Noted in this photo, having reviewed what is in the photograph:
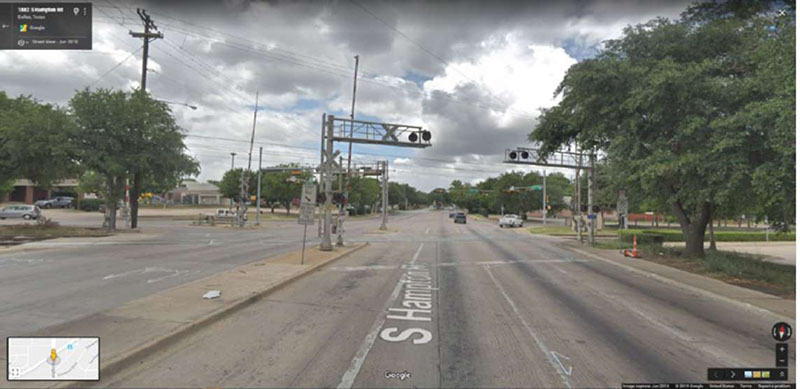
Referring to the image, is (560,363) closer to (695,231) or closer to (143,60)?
(695,231)

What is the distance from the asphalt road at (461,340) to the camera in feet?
15.2

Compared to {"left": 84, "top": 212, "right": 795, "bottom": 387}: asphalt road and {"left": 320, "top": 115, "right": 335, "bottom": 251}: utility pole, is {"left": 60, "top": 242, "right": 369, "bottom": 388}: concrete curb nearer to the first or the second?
{"left": 84, "top": 212, "right": 795, "bottom": 387}: asphalt road

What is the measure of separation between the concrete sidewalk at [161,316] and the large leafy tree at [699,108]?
11.4m

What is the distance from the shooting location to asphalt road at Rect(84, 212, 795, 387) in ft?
15.2

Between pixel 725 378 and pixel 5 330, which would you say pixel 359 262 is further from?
pixel 725 378

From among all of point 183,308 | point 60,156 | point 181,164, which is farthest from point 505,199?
point 183,308

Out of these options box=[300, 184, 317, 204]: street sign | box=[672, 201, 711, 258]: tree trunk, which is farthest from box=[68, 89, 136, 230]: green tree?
box=[672, 201, 711, 258]: tree trunk

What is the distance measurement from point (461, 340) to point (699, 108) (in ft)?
35.6

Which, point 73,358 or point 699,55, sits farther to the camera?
point 699,55

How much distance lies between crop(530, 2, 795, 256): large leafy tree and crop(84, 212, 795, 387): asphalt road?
3603 mm

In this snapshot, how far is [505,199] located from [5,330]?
2895 inches

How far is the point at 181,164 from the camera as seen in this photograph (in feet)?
87.4

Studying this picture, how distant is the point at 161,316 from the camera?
6684 millimetres

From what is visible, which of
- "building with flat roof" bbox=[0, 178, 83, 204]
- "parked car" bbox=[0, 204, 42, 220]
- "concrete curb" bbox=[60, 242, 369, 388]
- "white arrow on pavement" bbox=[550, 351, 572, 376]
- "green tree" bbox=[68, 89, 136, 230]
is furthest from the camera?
"building with flat roof" bbox=[0, 178, 83, 204]
